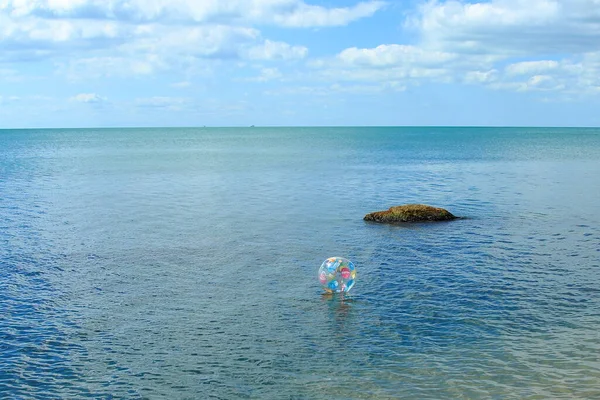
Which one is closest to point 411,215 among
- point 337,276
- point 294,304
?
point 337,276

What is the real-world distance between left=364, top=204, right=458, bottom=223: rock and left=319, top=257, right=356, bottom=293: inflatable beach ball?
1456 cm

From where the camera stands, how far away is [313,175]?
68.9m

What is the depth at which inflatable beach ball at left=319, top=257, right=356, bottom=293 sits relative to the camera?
2088 cm

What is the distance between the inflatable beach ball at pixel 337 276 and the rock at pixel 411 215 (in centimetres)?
1456

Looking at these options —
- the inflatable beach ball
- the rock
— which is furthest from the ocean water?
the rock

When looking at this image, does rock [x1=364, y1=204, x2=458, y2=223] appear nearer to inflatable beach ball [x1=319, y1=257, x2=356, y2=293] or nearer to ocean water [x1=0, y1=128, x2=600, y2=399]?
ocean water [x1=0, y1=128, x2=600, y2=399]

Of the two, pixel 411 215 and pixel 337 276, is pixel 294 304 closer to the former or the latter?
pixel 337 276

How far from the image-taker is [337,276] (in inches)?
821

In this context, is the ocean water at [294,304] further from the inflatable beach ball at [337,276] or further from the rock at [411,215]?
the rock at [411,215]

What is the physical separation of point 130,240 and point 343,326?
53.2 ft

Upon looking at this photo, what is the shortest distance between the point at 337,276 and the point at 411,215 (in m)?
15.6

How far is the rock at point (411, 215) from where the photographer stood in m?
35.3

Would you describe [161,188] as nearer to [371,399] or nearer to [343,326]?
[343,326]

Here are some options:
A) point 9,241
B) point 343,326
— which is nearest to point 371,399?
point 343,326
